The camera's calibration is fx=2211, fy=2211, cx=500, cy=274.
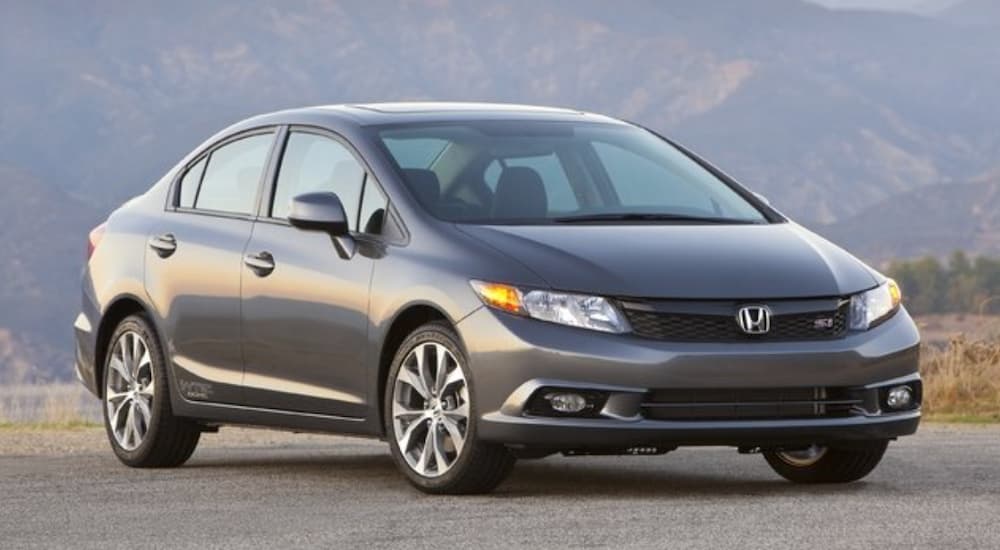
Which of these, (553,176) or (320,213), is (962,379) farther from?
(320,213)

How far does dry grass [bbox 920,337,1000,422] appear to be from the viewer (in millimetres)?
16656

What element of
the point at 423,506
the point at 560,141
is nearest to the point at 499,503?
the point at 423,506

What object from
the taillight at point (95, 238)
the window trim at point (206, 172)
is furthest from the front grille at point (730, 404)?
the taillight at point (95, 238)

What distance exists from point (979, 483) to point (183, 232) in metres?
3.74

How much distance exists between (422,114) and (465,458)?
1959 mm

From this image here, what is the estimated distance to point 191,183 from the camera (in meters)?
10.4

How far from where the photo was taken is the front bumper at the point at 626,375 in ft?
26.2

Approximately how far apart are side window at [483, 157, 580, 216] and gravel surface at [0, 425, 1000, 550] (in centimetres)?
116

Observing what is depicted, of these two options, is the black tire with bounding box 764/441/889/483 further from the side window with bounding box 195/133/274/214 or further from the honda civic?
the side window with bounding box 195/133/274/214

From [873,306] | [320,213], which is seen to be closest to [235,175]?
[320,213]

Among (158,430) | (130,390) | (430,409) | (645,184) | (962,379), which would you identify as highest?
(645,184)

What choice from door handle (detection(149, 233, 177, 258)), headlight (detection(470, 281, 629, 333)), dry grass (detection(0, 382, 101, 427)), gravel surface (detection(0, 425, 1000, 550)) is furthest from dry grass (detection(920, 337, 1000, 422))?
headlight (detection(470, 281, 629, 333))

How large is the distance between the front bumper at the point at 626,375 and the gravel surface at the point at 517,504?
257 mm

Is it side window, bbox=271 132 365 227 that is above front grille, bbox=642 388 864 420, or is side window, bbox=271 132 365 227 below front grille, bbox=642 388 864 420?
above
